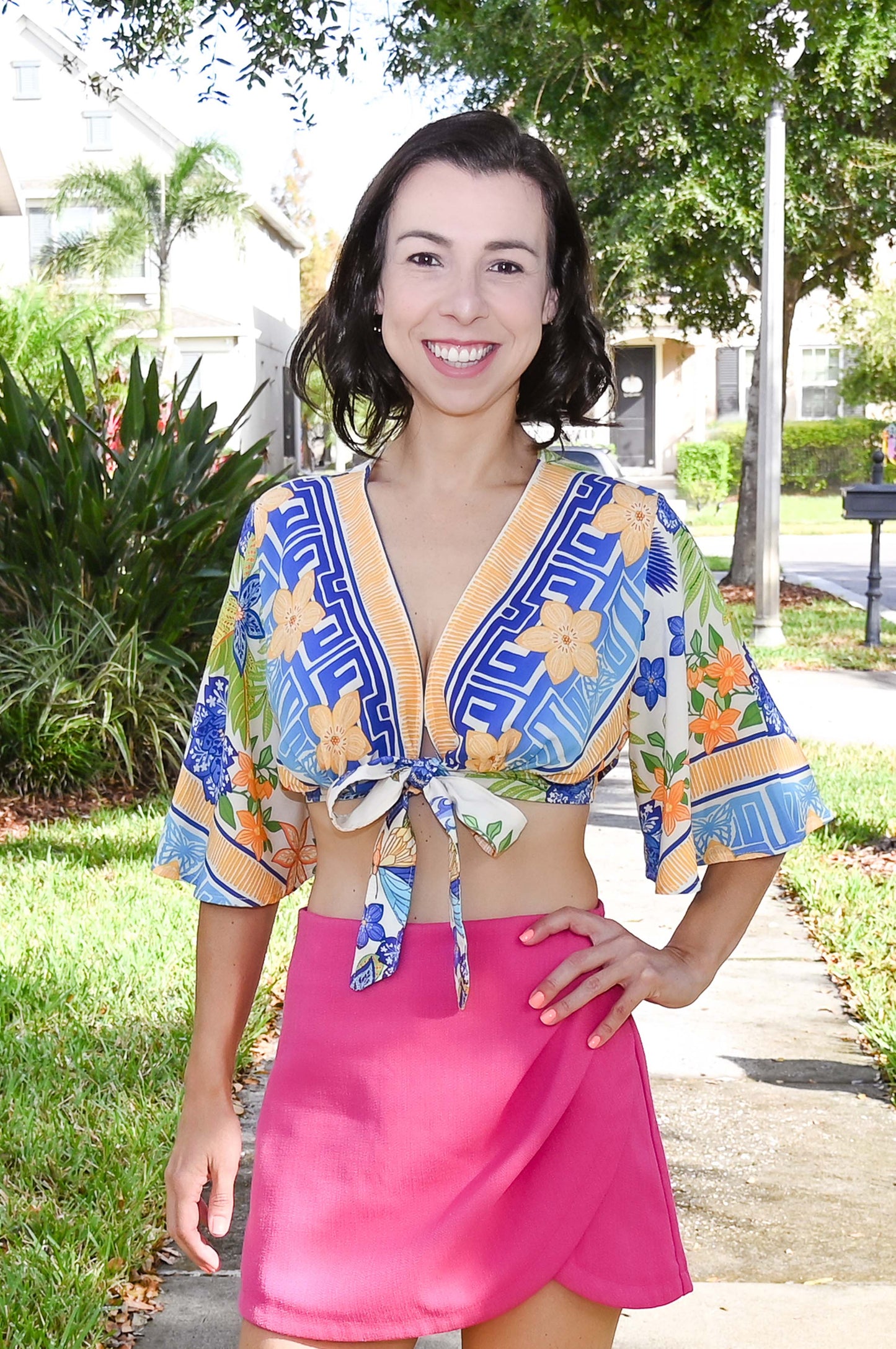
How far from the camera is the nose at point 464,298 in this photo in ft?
6.70

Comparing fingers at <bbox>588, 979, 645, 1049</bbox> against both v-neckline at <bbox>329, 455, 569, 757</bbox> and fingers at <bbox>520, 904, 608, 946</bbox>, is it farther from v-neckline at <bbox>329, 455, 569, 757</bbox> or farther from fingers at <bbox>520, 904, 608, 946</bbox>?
v-neckline at <bbox>329, 455, 569, 757</bbox>

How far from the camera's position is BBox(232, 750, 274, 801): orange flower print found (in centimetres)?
215

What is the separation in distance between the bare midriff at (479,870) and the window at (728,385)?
152 ft

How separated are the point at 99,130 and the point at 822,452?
804 inches

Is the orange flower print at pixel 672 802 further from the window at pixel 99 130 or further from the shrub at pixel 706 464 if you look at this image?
the window at pixel 99 130

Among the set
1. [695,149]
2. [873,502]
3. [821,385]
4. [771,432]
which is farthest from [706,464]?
[873,502]

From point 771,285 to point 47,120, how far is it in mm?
31810

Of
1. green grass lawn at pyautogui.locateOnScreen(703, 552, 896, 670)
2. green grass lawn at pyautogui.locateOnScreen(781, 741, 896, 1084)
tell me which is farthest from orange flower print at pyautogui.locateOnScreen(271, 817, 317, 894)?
green grass lawn at pyautogui.locateOnScreen(703, 552, 896, 670)

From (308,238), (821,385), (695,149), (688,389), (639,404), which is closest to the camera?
(695,149)

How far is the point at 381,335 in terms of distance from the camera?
238 cm

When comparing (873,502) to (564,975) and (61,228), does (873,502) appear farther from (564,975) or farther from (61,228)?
(61,228)

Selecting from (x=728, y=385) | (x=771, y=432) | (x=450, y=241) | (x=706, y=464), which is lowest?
(x=706, y=464)

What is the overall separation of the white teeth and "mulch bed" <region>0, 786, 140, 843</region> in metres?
6.27

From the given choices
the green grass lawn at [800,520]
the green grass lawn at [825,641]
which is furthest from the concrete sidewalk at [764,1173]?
the green grass lawn at [800,520]
